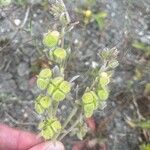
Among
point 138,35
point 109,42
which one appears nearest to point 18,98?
point 109,42

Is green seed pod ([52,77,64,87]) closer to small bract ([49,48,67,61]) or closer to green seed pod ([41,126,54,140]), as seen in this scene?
small bract ([49,48,67,61])

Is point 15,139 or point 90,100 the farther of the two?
point 15,139

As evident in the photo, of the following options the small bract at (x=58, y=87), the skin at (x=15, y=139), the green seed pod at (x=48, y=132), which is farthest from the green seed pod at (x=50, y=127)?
the skin at (x=15, y=139)

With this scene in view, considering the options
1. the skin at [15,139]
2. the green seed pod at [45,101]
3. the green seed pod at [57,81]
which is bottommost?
the skin at [15,139]

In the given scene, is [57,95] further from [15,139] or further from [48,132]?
[15,139]

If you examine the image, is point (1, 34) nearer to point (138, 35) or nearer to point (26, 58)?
point (26, 58)

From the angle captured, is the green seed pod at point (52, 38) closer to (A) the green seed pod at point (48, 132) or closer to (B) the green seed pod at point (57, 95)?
(B) the green seed pod at point (57, 95)

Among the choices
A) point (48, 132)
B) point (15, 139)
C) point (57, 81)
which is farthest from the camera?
point (15, 139)

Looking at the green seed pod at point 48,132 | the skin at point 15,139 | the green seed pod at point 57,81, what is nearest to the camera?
the green seed pod at point 57,81

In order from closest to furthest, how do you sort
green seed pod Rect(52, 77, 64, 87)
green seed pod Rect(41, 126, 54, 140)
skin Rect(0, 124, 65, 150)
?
green seed pod Rect(52, 77, 64, 87) → green seed pod Rect(41, 126, 54, 140) → skin Rect(0, 124, 65, 150)

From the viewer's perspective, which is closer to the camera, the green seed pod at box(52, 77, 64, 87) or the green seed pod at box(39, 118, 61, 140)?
the green seed pod at box(52, 77, 64, 87)

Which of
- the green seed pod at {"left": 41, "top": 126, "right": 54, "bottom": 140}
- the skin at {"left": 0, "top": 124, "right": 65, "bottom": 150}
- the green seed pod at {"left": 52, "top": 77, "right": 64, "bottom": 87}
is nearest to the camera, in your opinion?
the green seed pod at {"left": 52, "top": 77, "right": 64, "bottom": 87}

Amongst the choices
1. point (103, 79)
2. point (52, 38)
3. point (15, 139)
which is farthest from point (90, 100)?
point (15, 139)

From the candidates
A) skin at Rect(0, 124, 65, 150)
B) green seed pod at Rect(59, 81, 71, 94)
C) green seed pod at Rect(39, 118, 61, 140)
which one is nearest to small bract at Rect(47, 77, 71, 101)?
green seed pod at Rect(59, 81, 71, 94)
